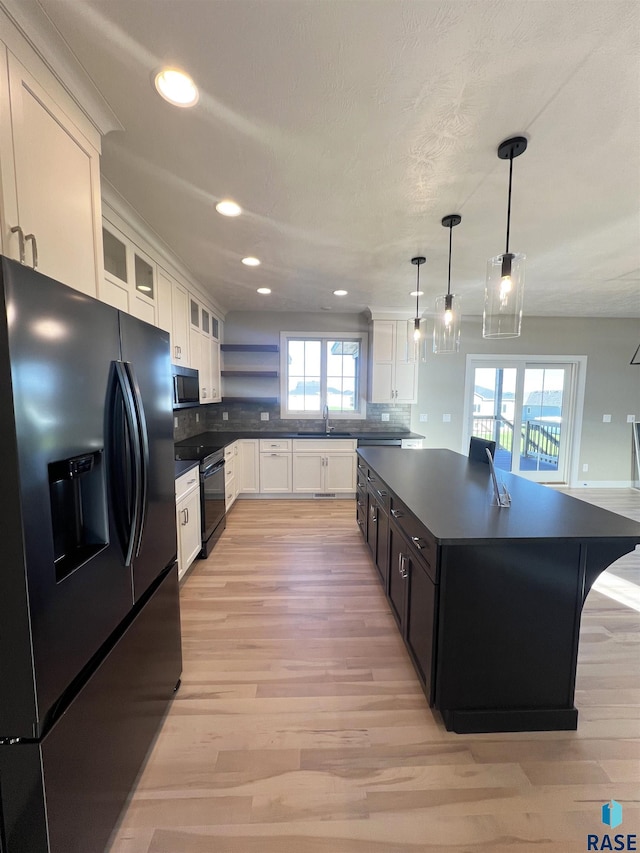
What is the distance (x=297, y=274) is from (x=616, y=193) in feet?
7.99

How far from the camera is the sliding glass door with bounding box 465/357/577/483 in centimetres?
533

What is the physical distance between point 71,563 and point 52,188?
1.31 metres

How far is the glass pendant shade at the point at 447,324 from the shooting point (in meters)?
2.50

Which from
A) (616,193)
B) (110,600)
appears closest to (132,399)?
(110,600)

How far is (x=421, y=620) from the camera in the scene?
1.59 m

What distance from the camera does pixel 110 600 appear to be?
1085mm

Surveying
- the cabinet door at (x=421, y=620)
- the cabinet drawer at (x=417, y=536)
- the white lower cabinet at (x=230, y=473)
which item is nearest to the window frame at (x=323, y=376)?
the white lower cabinet at (x=230, y=473)

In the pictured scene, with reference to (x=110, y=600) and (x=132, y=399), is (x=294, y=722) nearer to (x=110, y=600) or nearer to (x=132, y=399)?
(x=110, y=600)

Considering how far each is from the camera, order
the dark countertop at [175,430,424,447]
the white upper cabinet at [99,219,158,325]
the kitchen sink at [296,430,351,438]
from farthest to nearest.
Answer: the kitchen sink at [296,430,351,438] → the dark countertop at [175,430,424,447] → the white upper cabinet at [99,219,158,325]

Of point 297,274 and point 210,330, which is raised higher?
point 297,274

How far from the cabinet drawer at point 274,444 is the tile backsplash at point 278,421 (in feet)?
1.77

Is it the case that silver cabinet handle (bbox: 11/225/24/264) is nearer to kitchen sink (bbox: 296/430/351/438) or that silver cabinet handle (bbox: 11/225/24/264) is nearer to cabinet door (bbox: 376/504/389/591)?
cabinet door (bbox: 376/504/389/591)

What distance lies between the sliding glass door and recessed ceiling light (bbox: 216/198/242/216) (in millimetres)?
4260

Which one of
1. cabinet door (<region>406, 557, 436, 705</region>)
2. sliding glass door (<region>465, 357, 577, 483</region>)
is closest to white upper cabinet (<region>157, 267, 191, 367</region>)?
cabinet door (<region>406, 557, 436, 705</region>)
